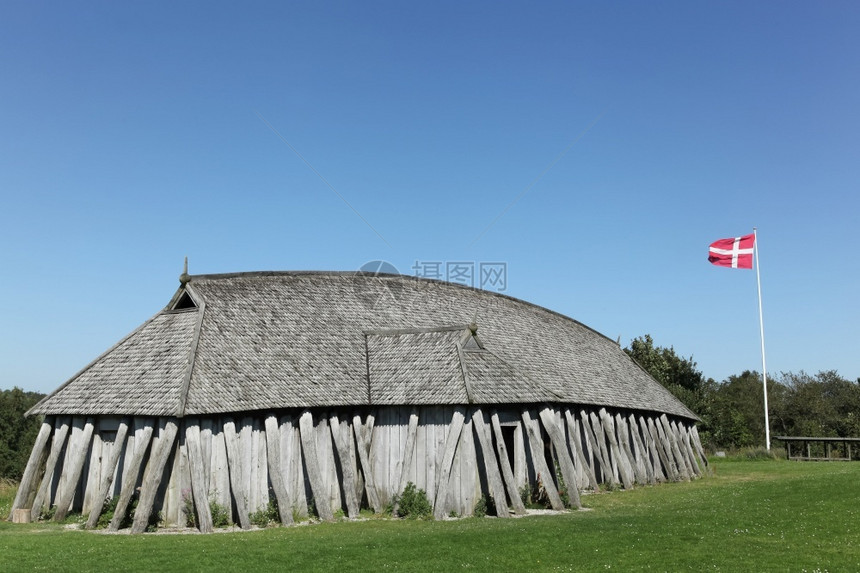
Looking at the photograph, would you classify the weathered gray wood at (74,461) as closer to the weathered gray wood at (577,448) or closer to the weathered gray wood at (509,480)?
the weathered gray wood at (509,480)

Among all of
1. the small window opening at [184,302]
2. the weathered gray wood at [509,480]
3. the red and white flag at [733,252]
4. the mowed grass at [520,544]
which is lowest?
the mowed grass at [520,544]

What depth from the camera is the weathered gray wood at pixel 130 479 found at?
1942 cm

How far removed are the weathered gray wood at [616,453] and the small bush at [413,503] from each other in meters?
10.3

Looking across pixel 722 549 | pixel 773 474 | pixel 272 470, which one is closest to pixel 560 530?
pixel 722 549

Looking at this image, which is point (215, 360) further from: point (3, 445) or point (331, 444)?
point (3, 445)

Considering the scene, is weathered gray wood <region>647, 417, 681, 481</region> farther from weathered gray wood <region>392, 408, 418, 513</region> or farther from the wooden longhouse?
weathered gray wood <region>392, 408, 418, 513</region>

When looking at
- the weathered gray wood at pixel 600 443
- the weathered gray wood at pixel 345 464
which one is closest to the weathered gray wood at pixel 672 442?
the weathered gray wood at pixel 600 443

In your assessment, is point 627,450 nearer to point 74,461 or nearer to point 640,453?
point 640,453

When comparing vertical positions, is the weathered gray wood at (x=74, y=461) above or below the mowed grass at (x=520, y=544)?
above

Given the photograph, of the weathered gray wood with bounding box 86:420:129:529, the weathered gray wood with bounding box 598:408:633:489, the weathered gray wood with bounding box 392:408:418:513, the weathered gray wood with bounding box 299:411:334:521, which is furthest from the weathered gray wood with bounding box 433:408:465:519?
the weathered gray wood with bounding box 598:408:633:489

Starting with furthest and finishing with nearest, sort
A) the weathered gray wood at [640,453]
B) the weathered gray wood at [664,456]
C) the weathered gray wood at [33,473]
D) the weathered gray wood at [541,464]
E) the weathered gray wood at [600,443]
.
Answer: the weathered gray wood at [664,456] < the weathered gray wood at [640,453] < the weathered gray wood at [600,443] < the weathered gray wood at [541,464] < the weathered gray wood at [33,473]

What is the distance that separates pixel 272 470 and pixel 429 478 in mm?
4745

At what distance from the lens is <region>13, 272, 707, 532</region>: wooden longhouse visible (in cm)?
2050

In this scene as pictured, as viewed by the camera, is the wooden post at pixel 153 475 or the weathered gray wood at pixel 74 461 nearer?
the wooden post at pixel 153 475
